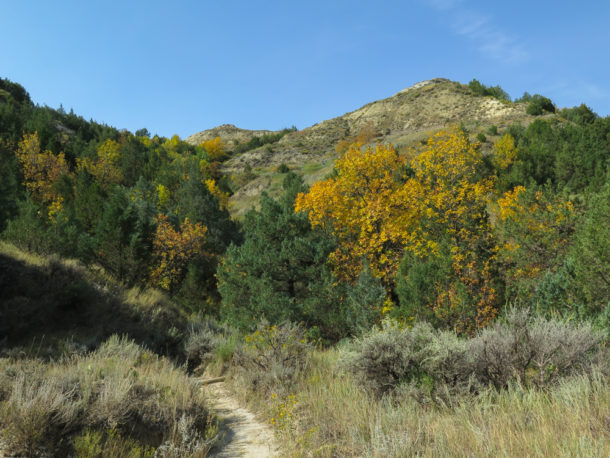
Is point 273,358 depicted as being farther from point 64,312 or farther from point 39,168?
point 39,168

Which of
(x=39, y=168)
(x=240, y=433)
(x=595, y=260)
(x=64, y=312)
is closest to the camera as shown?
(x=240, y=433)

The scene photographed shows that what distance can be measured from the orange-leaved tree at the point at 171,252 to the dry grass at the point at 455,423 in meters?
22.9

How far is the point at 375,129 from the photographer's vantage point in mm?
94250

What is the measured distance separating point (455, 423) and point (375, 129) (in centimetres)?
9644

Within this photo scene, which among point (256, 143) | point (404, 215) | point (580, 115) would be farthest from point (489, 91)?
point (404, 215)

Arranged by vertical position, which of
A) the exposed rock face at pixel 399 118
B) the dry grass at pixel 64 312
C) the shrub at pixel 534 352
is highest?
the exposed rock face at pixel 399 118

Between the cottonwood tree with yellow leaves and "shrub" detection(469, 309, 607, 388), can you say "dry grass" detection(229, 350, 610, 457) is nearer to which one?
"shrub" detection(469, 309, 607, 388)

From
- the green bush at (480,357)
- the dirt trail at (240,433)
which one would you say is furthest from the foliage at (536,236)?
the dirt trail at (240,433)

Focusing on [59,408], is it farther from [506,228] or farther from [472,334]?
[506,228]

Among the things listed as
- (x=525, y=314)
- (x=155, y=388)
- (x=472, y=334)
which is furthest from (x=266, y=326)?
(x=472, y=334)

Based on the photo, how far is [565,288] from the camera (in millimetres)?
10641

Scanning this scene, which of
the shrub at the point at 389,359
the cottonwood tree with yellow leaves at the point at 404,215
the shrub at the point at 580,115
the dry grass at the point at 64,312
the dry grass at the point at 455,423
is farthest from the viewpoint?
the shrub at the point at 580,115

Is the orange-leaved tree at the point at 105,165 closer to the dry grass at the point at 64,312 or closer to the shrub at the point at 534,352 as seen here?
the dry grass at the point at 64,312

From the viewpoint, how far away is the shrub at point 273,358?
23.2 feet
